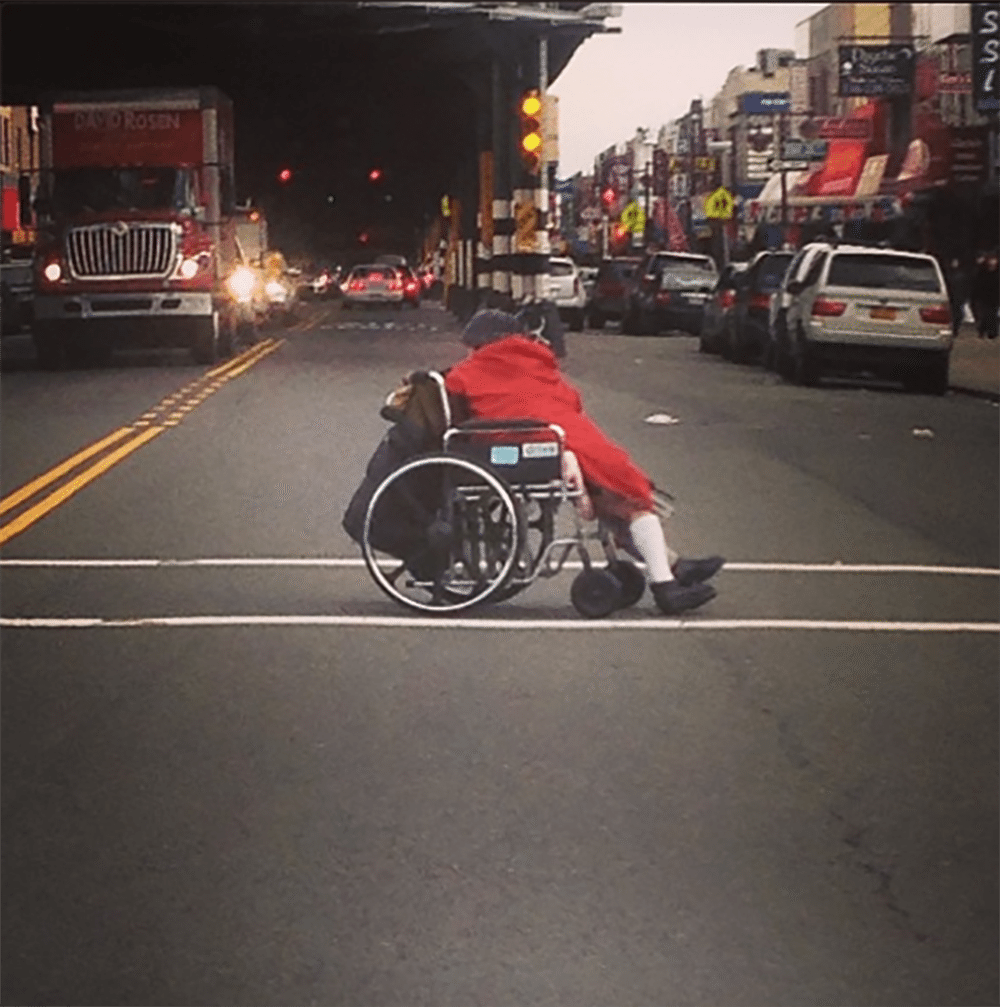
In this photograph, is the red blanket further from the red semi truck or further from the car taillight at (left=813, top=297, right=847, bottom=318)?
the red semi truck

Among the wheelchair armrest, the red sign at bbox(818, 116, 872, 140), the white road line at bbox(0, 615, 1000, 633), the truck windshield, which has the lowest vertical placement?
the white road line at bbox(0, 615, 1000, 633)

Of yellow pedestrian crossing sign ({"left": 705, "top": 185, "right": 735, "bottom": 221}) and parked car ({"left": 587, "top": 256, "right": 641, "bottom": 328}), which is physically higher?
yellow pedestrian crossing sign ({"left": 705, "top": 185, "right": 735, "bottom": 221})

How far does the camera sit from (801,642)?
1027cm

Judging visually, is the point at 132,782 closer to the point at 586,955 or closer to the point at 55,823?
the point at 55,823

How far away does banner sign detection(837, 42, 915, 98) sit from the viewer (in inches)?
1323

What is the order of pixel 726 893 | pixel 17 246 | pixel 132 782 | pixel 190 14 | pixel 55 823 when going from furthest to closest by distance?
pixel 17 246
pixel 190 14
pixel 132 782
pixel 55 823
pixel 726 893

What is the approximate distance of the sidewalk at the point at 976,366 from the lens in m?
26.7

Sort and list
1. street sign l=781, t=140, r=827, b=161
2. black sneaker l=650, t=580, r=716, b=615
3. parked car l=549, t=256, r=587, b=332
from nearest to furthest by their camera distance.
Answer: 1. black sneaker l=650, t=580, r=716, b=615
2. parked car l=549, t=256, r=587, b=332
3. street sign l=781, t=140, r=827, b=161

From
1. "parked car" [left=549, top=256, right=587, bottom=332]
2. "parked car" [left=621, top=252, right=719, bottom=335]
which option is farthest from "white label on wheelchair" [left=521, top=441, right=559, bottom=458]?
"parked car" [left=549, top=256, right=587, bottom=332]

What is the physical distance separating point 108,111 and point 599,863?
24.9 metres

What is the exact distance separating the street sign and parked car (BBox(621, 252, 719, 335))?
5.43 meters

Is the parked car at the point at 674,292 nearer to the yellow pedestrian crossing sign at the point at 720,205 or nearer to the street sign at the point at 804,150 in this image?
the yellow pedestrian crossing sign at the point at 720,205

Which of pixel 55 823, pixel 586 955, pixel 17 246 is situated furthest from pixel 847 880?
pixel 17 246

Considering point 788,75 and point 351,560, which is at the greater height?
point 788,75
